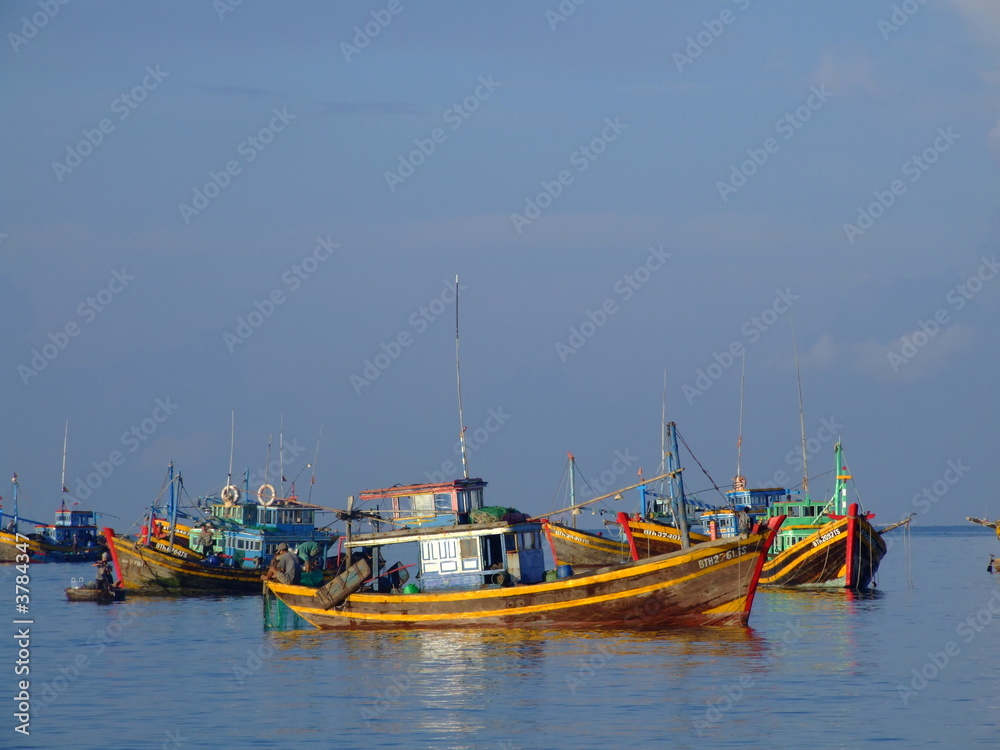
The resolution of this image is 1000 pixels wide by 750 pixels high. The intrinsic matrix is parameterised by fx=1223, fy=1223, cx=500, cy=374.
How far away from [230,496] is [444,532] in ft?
98.6

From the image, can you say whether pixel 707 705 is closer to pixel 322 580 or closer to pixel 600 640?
pixel 600 640

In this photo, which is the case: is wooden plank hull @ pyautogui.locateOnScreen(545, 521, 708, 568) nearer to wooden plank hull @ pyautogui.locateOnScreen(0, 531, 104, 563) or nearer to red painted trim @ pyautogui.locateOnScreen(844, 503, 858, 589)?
red painted trim @ pyautogui.locateOnScreen(844, 503, 858, 589)

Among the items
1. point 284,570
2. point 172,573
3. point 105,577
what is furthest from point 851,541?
point 105,577

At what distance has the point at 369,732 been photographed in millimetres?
25797

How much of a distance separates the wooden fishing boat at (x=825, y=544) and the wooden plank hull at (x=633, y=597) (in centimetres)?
1800

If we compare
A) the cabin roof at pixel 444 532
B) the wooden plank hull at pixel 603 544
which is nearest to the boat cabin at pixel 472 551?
the cabin roof at pixel 444 532

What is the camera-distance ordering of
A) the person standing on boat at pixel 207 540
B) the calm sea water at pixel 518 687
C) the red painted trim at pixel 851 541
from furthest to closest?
the person standing on boat at pixel 207 540, the red painted trim at pixel 851 541, the calm sea water at pixel 518 687

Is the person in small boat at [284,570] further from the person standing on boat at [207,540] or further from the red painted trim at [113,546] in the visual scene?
the person standing on boat at [207,540]

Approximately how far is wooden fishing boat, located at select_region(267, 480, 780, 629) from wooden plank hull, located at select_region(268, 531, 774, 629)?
3cm

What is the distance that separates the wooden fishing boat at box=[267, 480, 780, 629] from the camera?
3791cm

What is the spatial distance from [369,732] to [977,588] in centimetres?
5374

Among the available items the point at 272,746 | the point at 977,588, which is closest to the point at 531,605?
the point at 272,746

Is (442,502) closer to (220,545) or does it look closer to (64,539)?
(220,545)

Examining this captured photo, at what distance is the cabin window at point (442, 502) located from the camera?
43.1 m
